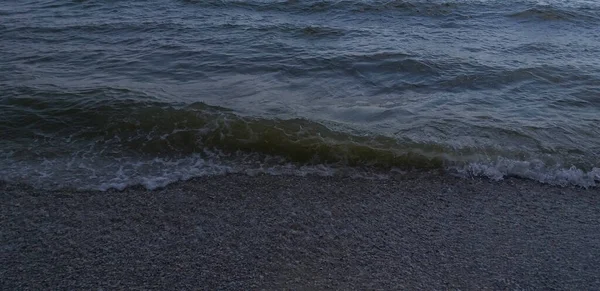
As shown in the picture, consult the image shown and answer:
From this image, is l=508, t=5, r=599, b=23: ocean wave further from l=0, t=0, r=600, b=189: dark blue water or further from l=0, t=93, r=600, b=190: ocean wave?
l=0, t=93, r=600, b=190: ocean wave

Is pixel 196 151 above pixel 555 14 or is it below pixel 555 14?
below

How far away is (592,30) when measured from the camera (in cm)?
1417

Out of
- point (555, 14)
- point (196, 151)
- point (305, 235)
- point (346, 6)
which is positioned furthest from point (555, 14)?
point (305, 235)

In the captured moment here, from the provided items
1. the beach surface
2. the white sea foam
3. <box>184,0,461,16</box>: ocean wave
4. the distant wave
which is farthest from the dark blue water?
the beach surface

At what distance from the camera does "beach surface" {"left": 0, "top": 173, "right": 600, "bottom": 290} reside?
15.6 ft

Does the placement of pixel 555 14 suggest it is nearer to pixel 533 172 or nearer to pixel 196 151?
pixel 533 172

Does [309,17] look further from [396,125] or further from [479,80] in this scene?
[396,125]

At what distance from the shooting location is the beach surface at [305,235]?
187 inches

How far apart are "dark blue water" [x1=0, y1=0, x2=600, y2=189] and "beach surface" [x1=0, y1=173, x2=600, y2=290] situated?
50 cm

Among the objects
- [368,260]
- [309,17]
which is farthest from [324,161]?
[309,17]

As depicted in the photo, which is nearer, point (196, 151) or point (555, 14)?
point (196, 151)

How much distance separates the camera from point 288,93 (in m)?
9.28

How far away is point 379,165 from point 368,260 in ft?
7.33

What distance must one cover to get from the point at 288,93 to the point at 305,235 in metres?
4.34
